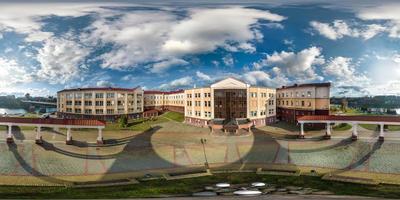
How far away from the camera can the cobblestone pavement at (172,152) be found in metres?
5.18

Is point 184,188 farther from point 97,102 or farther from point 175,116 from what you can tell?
point 97,102

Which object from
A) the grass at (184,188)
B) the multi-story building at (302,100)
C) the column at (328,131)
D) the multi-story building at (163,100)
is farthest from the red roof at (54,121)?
the column at (328,131)

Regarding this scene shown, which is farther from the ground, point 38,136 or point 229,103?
point 229,103

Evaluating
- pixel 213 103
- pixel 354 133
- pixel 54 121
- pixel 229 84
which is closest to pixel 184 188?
pixel 213 103

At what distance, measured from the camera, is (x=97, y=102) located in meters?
5.14

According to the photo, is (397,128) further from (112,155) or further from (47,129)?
(47,129)

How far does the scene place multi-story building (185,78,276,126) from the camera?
5164mm

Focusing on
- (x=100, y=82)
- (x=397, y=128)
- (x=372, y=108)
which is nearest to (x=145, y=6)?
(x=100, y=82)

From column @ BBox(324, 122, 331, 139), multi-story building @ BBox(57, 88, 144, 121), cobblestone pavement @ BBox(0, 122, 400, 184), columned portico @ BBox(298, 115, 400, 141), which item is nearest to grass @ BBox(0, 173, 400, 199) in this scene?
cobblestone pavement @ BBox(0, 122, 400, 184)

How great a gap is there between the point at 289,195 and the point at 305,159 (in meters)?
0.76

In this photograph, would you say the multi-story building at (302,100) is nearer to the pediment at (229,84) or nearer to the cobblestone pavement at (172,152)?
the cobblestone pavement at (172,152)

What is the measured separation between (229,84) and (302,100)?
94 cm

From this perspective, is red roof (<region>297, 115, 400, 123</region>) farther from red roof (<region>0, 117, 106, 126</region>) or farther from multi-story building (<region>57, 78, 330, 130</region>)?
red roof (<region>0, 117, 106, 126</region>)

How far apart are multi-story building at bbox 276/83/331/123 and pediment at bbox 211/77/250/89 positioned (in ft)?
1.55
